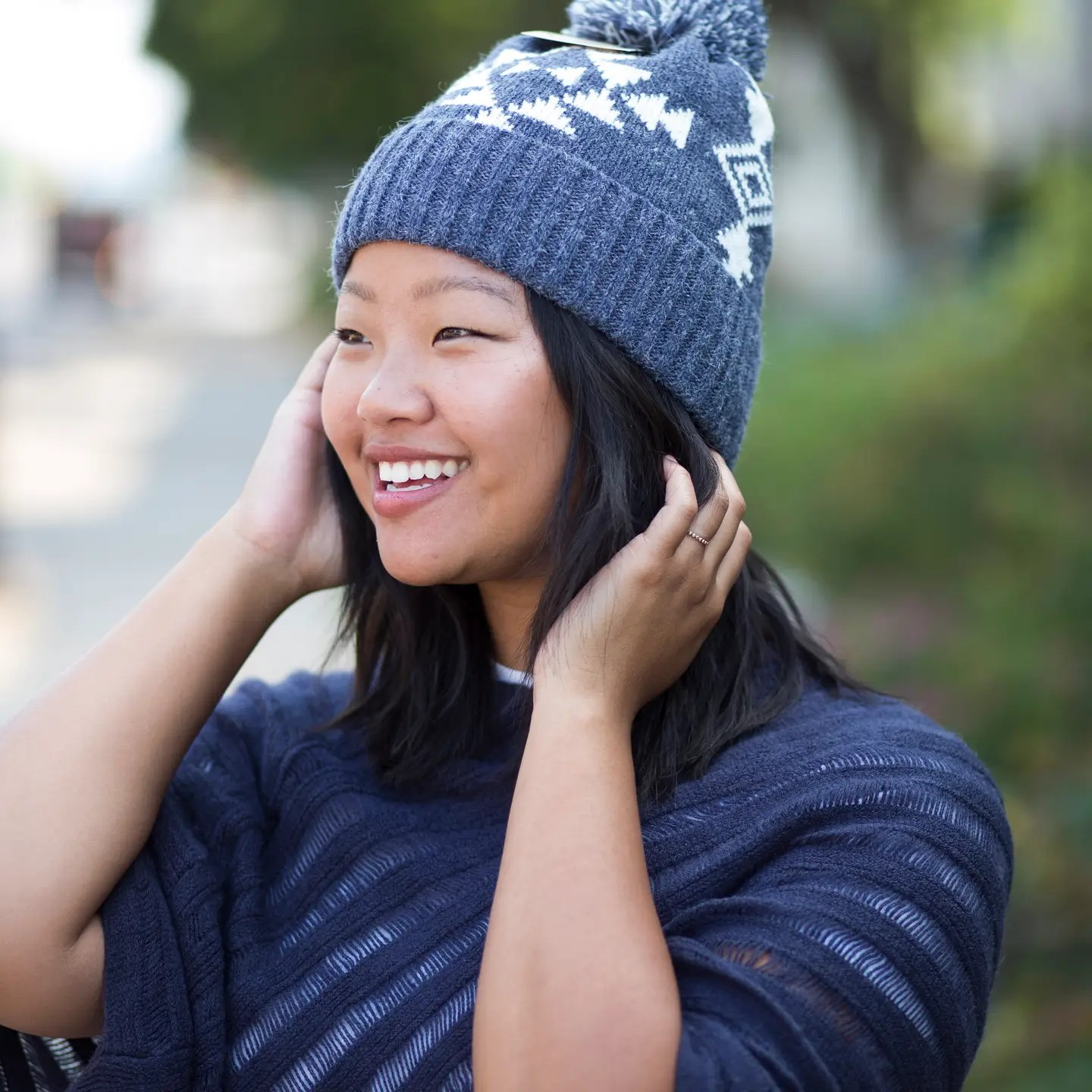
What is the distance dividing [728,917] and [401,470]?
0.73 meters

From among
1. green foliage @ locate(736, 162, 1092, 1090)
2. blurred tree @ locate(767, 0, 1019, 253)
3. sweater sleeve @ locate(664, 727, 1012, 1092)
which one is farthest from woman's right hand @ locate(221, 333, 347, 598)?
blurred tree @ locate(767, 0, 1019, 253)

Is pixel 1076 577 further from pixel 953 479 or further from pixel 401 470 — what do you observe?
pixel 401 470

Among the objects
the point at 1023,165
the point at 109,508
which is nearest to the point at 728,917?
the point at 109,508

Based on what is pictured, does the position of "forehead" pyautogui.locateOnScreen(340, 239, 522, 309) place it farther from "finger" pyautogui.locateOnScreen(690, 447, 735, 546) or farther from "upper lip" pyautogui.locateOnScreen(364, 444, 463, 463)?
"finger" pyautogui.locateOnScreen(690, 447, 735, 546)

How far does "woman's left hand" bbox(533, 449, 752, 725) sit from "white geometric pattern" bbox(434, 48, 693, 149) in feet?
1.67

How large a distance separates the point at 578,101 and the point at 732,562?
2.22 feet

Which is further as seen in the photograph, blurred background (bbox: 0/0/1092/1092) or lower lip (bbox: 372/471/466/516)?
blurred background (bbox: 0/0/1092/1092)

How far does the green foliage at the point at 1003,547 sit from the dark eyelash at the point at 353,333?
2.75 metres

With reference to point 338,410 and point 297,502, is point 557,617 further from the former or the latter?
point 297,502

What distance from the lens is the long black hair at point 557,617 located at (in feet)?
6.61

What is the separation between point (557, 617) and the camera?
1967 mm

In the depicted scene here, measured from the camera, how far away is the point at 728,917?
1.78 m

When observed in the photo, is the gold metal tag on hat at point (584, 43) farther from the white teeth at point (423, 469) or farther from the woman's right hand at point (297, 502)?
the white teeth at point (423, 469)

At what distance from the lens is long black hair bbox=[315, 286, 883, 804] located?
2.01 meters
